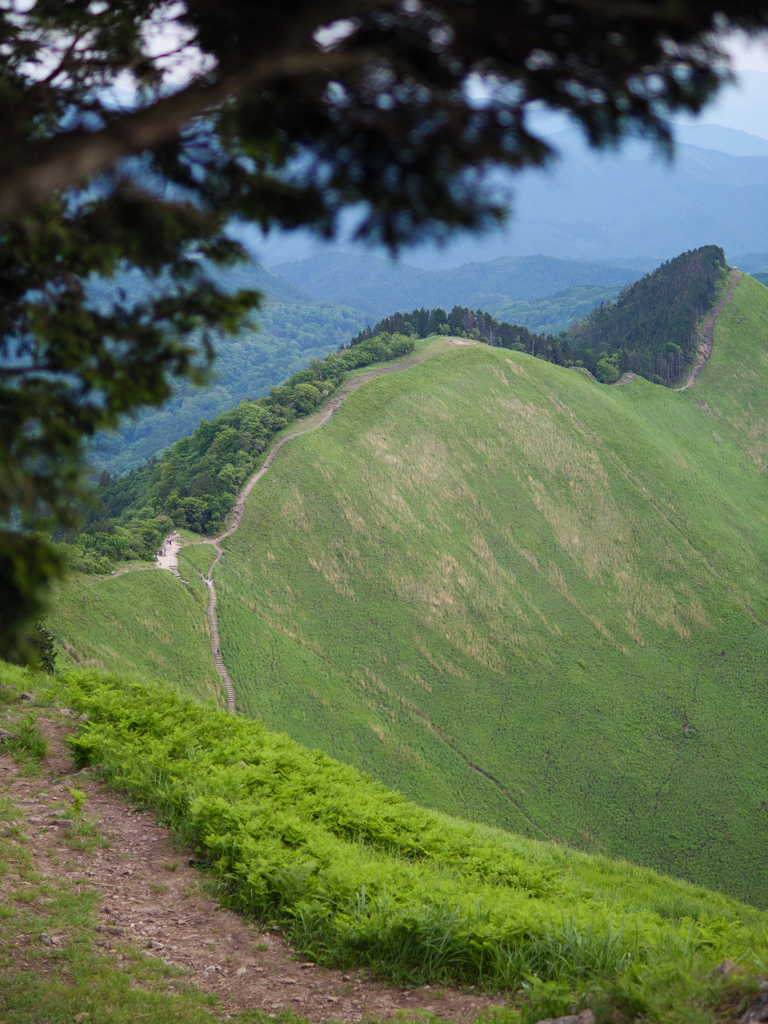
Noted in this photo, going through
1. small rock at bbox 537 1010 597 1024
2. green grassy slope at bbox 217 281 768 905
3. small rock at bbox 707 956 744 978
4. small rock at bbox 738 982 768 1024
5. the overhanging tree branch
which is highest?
the overhanging tree branch

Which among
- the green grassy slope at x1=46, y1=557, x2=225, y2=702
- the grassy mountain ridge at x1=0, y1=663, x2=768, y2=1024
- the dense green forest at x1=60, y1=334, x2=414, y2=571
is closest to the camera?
the grassy mountain ridge at x1=0, y1=663, x2=768, y2=1024

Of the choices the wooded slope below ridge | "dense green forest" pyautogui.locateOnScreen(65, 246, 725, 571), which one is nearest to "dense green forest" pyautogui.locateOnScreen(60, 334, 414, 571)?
"dense green forest" pyautogui.locateOnScreen(65, 246, 725, 571)

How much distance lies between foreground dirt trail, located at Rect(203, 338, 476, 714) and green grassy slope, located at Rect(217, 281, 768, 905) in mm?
667

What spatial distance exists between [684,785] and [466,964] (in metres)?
47.3

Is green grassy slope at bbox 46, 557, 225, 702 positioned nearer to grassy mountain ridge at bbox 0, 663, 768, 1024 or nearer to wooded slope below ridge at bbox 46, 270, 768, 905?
wooded slope below ridge at bbox 46, 270, 768, 905

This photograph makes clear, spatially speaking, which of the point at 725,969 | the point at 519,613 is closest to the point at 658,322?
the point at 519,613

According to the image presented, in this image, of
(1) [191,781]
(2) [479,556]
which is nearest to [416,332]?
(2) [479,556]

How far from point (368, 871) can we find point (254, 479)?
151ft

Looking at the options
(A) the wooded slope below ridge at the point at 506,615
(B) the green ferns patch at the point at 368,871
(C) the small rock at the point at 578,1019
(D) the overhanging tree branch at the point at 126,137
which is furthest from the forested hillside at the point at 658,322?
(D) the overhanging tree branch at the point at 126,137

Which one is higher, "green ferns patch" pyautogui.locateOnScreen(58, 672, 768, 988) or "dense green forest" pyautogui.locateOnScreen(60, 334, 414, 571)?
"green ferns patch" pyautogui.locateOnScreen(58, 672, 768, 988)

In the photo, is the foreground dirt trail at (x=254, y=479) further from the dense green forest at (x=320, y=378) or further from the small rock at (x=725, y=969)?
the small rock at (x=725, y=969)

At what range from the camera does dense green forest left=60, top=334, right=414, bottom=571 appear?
137ft

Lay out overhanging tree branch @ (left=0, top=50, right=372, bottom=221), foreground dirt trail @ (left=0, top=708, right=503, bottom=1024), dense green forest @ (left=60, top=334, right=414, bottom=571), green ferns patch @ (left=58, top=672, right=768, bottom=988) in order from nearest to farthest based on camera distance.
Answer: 1. overhanging tree branch @ (left=0, top=50, right=372, bottom=221)
2. foreground dirt trail @ (left=0, top=708, right=503, bottom=1024)
3. green ferns patch @ (left=58, top=672, right=768, bottom=988)
4. dense green forest @ (left=60, top=334, right=414, bottom=571)

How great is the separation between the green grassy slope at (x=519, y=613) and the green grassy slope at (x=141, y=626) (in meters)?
2.10
